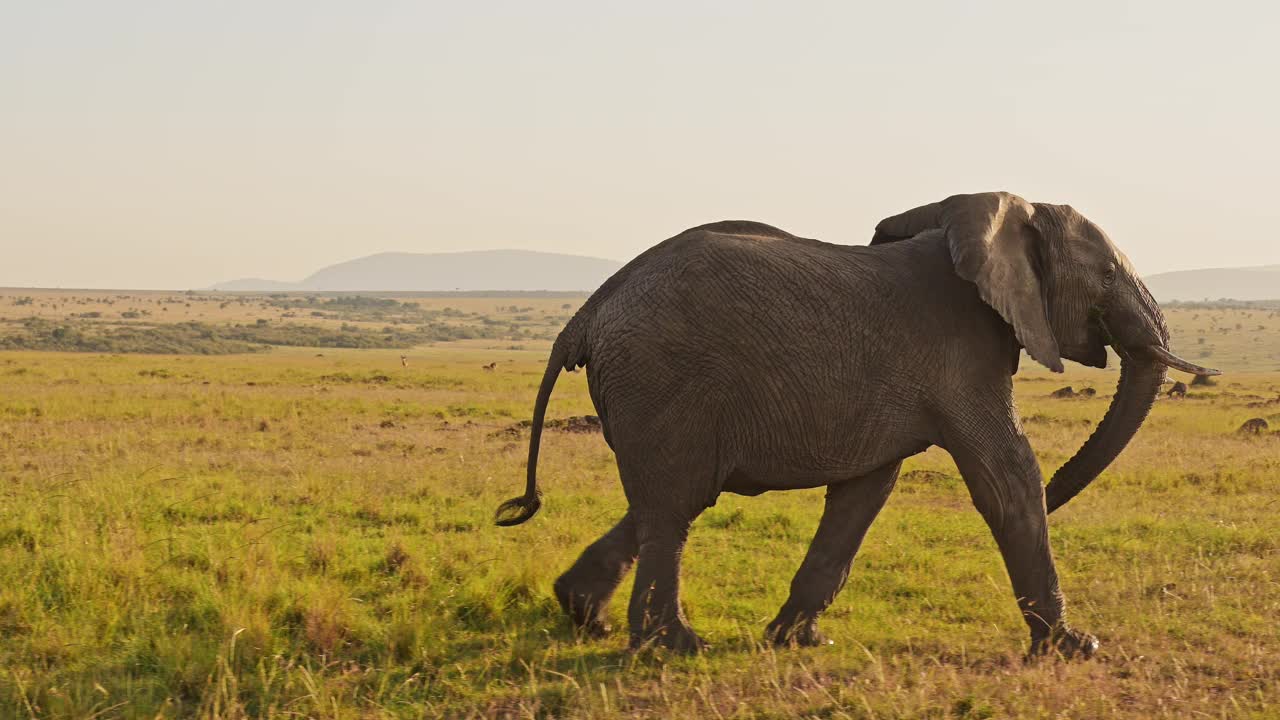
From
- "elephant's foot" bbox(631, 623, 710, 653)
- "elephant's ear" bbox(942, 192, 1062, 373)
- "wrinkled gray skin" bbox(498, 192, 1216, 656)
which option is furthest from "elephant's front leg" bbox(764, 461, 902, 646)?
"elephant's ear" bbox(942, 192, 1062, 373)

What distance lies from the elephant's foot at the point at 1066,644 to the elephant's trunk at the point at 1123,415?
0.74 m

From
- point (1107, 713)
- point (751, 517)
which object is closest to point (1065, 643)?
point (1107, 713)

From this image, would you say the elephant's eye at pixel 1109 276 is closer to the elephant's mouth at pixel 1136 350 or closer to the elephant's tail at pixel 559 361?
the elephant's mouth at pixel 1136 350

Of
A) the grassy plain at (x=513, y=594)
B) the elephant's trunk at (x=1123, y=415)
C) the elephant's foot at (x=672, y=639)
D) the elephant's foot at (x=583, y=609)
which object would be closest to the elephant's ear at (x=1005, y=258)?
the elephant's trunk at (x=1123, y=415)

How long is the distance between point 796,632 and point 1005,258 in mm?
2423

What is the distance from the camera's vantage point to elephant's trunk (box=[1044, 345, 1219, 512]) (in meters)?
6.56

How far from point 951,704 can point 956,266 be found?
2.23m

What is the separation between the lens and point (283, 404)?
19781mm

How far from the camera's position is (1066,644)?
618 centimetres

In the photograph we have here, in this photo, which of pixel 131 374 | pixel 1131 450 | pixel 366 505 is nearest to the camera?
pixel 366 505

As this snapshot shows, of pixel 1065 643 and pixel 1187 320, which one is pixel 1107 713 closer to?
pixel 1065 643

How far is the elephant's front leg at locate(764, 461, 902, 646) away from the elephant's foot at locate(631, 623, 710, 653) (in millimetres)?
597

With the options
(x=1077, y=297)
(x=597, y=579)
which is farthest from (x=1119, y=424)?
(x=597, y=579)

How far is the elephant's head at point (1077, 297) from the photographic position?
6.18 meters
